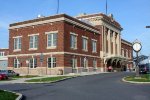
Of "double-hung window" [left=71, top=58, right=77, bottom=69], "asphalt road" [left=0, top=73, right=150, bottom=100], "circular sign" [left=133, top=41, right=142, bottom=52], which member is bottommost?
"asphalt road" [left=0, top=73, right=150, bottom=100]

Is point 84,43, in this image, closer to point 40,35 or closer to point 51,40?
point 51,40

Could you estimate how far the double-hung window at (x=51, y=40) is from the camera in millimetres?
51550

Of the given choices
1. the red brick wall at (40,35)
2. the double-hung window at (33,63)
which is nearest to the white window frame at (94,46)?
the red brick wall at (40,35)

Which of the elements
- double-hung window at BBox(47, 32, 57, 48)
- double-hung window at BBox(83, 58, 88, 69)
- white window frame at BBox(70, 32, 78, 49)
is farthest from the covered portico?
double-hung window at BBox(47, 32, 57, 48)

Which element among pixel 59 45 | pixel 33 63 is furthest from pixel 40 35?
pixel 59 45

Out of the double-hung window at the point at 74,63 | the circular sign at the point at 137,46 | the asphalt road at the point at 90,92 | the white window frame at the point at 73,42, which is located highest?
the white window frame at the point at 73,42

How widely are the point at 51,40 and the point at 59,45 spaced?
2605 mm

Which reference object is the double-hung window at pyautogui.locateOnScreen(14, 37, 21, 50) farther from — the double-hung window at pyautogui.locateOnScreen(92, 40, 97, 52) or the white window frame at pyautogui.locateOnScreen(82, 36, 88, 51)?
the double-hung window at pyautogui.locateOnScreen(92, 40, 97, 52)

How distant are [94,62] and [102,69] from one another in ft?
10.3

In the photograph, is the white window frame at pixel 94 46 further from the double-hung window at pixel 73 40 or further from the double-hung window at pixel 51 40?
the double-hung window at pixel 51 40

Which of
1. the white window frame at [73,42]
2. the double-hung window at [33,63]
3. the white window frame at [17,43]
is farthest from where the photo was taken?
the white window frame at [17,43]

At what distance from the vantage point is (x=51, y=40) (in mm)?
52219

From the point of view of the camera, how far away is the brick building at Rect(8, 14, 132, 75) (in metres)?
50.7

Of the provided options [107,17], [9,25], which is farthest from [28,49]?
[107,17]
